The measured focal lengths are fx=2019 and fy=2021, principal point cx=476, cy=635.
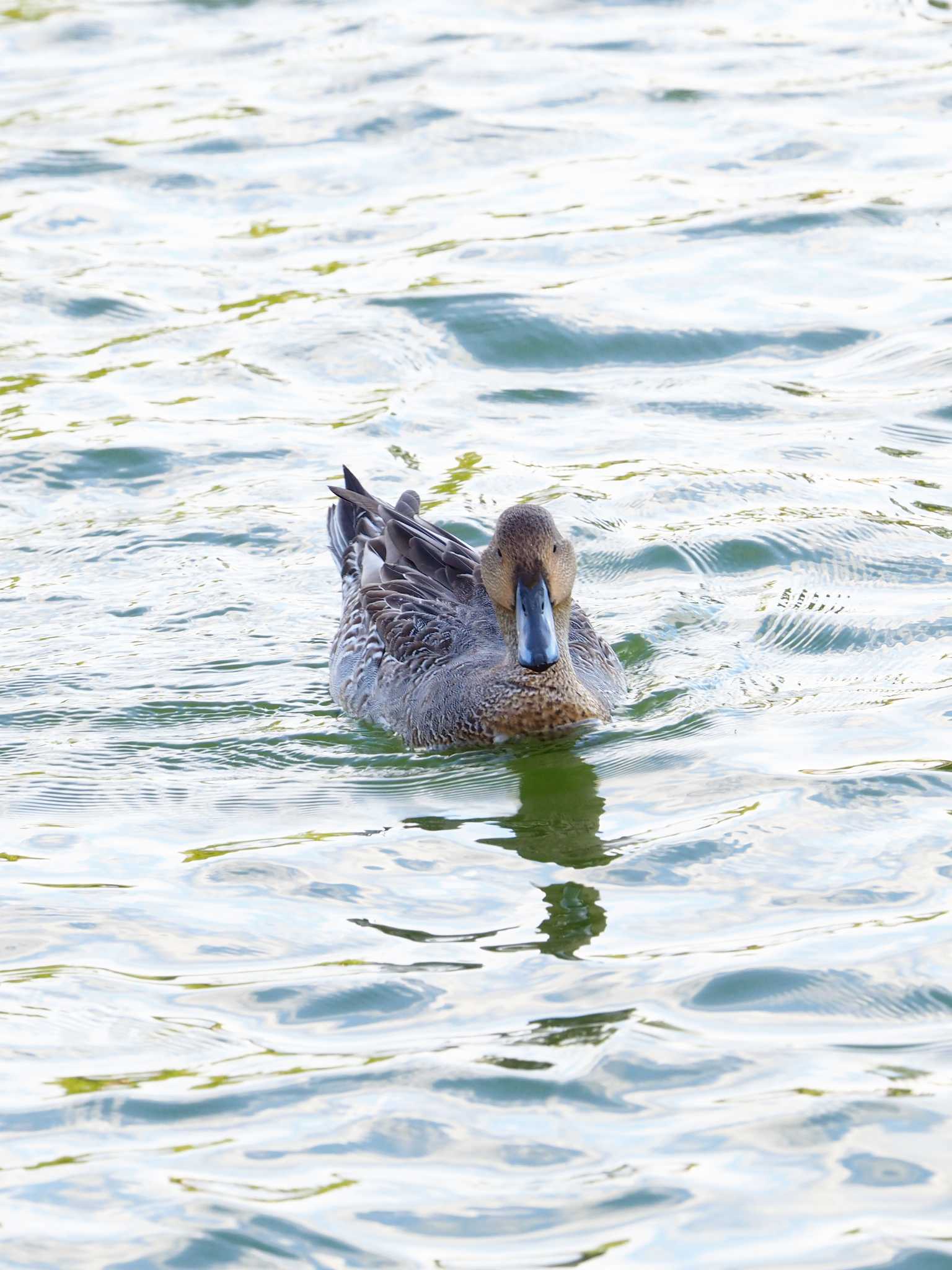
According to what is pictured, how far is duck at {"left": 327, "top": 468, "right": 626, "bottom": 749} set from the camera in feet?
28.1

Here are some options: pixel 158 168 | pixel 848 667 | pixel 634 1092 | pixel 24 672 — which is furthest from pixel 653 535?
pixel 158 168

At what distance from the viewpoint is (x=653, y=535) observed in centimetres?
1096

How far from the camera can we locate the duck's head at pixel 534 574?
834 cm

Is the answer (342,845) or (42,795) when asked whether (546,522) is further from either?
(42,795)

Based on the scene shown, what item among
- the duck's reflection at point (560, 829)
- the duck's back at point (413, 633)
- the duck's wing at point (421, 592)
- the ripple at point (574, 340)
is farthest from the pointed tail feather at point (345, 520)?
the ripple at point (574, 340)

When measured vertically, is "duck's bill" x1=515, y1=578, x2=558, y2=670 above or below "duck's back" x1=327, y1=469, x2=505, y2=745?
above

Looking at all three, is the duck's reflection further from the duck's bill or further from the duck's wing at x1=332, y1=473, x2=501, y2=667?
the duck's wing at x1=332, y1=473, x2=501, y2=667

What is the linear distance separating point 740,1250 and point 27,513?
7570mm

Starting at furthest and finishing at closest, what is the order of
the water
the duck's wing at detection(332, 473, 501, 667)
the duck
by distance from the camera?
the duck's wing at detection(332, 473, 501, 667)
the duck
the water

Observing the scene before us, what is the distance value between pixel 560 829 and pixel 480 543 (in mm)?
3657

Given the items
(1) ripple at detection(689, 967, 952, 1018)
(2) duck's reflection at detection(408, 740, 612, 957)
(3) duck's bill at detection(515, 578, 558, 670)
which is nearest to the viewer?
(1) ripple at detection(689, 967, 952, 1018)

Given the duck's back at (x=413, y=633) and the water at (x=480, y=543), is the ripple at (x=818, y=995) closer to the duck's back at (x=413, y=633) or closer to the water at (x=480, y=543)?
the water at (x=480, y=543)

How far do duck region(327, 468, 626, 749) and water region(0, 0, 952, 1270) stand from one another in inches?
7.5

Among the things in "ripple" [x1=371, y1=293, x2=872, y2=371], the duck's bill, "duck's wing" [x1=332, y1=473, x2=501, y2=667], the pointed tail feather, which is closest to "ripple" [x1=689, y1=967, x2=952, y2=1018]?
the duck's bill
